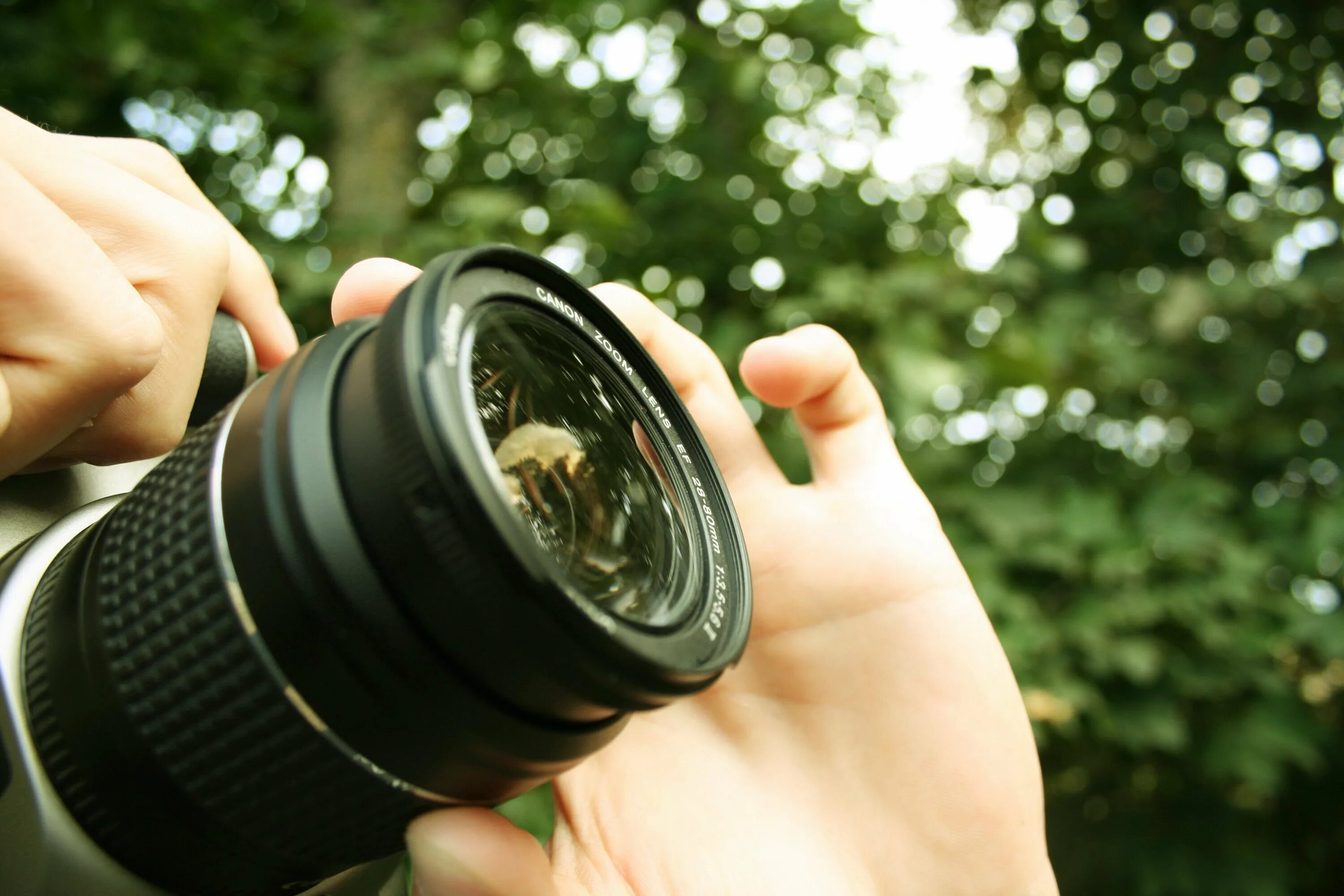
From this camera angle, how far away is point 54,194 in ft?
1.43

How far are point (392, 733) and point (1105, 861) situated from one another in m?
1.72

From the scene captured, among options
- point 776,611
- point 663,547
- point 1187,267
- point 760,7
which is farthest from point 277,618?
point 1187,267

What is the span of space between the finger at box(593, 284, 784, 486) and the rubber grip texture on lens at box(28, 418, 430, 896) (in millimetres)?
343

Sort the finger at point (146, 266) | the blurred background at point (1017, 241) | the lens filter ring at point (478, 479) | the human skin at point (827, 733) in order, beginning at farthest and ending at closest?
the blurred background at point (1017, 241), the human skin at point (827, 733), the finger at point (146, 266), the lens filter ring at point (478, 479)

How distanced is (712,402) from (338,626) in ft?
1.33

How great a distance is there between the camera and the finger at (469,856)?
15.4 inches

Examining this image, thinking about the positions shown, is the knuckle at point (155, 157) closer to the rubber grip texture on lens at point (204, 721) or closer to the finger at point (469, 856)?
the rubber grip texture on lens at point (204, 721)

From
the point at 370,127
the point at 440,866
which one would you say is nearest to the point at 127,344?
the point at 440,866

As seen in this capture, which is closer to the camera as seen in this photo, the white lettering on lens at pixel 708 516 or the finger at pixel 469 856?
the finger at pixel 469 856

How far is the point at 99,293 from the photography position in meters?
0.39

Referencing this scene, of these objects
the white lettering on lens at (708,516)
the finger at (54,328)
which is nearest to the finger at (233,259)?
the finger at (54,328)

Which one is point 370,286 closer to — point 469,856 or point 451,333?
point 451,333

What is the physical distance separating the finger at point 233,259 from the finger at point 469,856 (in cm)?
28

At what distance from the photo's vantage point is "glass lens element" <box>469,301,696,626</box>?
1.36 ft
